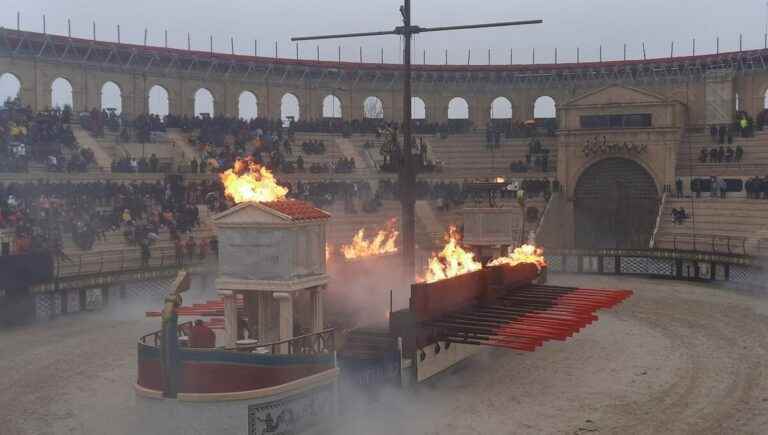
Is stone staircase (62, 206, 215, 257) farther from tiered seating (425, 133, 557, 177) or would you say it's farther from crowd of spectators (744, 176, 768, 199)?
crowd of spectators (744, 176, 768, 199)

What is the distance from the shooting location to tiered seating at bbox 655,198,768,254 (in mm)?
39531

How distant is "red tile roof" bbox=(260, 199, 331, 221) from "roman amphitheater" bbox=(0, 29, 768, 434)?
63 cm

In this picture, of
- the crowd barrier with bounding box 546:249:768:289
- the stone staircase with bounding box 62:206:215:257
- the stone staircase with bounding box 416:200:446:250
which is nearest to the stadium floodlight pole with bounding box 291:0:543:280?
the stone staircase with bounding box 62:206:215:257

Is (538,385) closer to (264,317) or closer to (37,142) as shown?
(264,317)

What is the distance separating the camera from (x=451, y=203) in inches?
1997

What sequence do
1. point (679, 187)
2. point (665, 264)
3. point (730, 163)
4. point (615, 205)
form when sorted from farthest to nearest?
point (615, 205) → point (730, 163) → point (679, 187) → point (665, 264)

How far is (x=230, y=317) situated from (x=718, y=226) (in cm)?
3257

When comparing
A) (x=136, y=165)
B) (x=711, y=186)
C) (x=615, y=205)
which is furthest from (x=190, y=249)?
(x=711, y=186)

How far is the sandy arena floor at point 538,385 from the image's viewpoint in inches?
677

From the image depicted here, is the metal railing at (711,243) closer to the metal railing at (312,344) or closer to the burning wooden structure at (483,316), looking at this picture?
Result: the burning wooden structure at (483,316)

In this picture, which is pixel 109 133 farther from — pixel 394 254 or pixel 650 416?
pixel 650 416

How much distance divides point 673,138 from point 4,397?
40.8 metres

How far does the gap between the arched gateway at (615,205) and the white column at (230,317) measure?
3729 centimetres

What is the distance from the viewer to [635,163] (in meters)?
51.2
